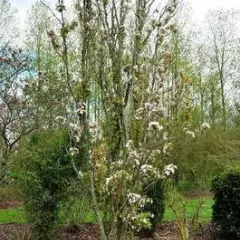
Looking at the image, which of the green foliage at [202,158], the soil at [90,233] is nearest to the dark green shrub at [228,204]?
the soil at [90,233]

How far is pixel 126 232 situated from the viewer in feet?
14.8

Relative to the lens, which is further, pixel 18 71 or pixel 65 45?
pixel 18 71

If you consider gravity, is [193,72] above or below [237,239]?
above

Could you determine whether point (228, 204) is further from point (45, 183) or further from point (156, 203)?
point (45, 183)

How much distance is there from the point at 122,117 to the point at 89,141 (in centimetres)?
39

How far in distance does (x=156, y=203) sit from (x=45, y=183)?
97.8 inches

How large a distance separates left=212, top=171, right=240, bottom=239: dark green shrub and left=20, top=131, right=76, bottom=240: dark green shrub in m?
2.83

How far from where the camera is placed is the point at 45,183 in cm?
859

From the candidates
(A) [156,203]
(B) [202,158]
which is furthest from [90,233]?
(B) [202,158]

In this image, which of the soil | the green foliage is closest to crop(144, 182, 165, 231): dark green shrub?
the soil

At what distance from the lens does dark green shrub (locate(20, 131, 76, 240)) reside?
848 centimetres

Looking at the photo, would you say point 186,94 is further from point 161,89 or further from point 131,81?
point 131,81

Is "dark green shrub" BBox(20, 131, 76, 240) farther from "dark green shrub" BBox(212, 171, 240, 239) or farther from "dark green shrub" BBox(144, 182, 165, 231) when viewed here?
"dark green shrub" BBox(212, 171, 240, 239)

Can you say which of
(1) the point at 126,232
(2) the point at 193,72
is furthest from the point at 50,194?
(2) the point at 193,72
